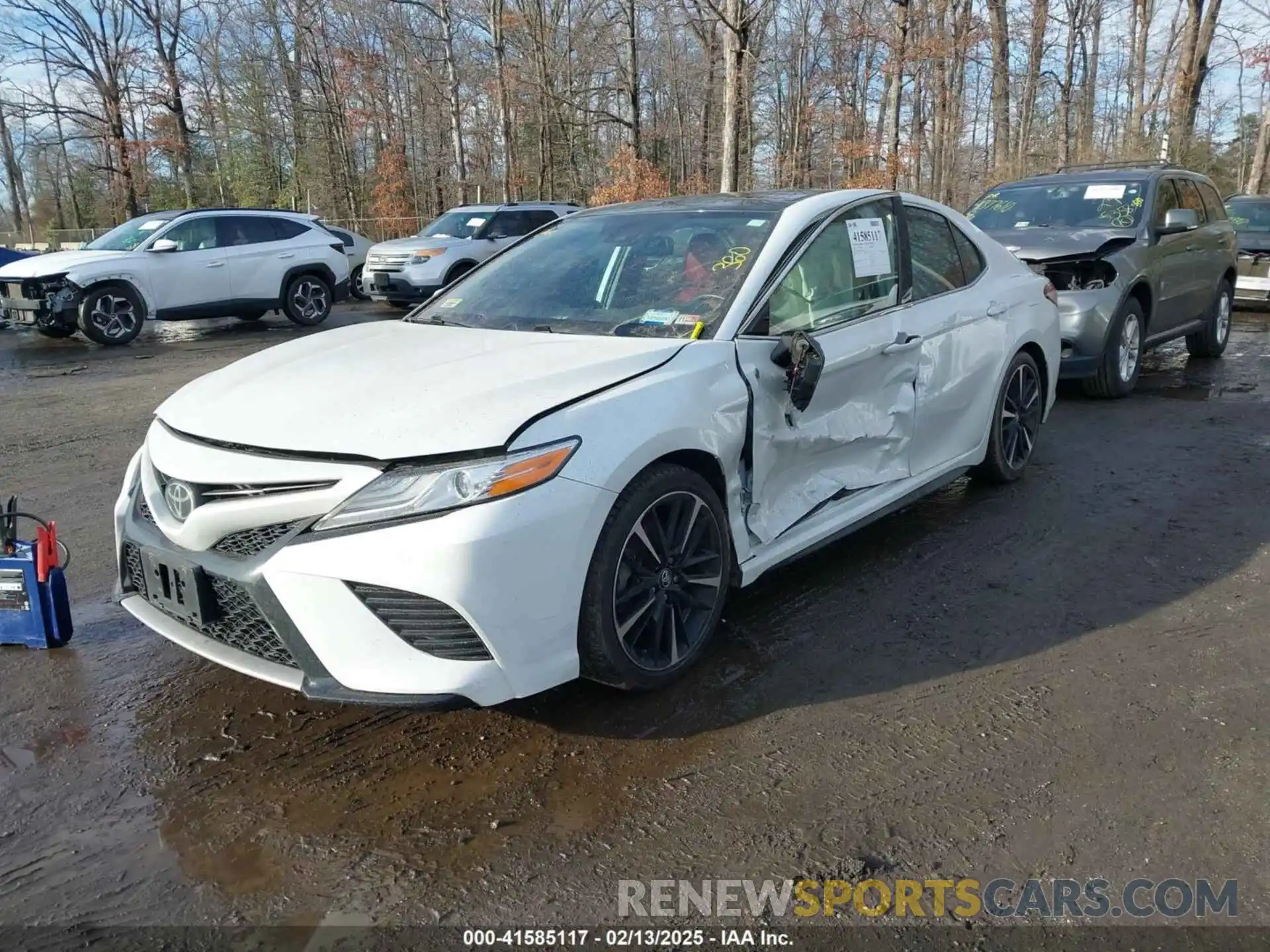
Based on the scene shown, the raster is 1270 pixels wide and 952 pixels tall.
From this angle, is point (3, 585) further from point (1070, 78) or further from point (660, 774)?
point (1070, 78)

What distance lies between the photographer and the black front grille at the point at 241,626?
281cm

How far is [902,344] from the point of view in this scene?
431 cm

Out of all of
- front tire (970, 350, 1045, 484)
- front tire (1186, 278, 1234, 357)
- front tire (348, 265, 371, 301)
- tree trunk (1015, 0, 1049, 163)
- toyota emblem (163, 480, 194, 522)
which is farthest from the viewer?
tree trunk (1015, 0, 1049, 163)

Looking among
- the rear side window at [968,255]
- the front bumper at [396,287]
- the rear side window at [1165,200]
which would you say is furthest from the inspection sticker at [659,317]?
the front bumper at [396,287]

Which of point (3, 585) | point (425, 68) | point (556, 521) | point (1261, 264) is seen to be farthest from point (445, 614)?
point (425, 68)

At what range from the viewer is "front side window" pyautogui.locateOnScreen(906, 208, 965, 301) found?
466 cm

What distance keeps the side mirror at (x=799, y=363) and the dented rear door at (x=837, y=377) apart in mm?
29

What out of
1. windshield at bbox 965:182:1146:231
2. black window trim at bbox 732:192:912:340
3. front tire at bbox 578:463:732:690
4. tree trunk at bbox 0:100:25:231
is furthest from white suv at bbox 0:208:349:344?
tree trunk at bbox 0:100:25:231

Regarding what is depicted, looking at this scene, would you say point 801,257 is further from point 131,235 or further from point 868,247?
point 131,235

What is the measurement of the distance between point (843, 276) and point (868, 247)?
Result: 291mm

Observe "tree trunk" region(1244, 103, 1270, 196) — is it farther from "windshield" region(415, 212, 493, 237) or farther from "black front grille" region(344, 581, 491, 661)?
"black front grille" region(344, 581, 491, 661)

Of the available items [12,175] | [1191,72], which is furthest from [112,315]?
[12,175]

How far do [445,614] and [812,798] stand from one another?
1139 millimetres

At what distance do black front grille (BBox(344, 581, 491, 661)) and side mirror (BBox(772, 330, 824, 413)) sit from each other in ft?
5.13
